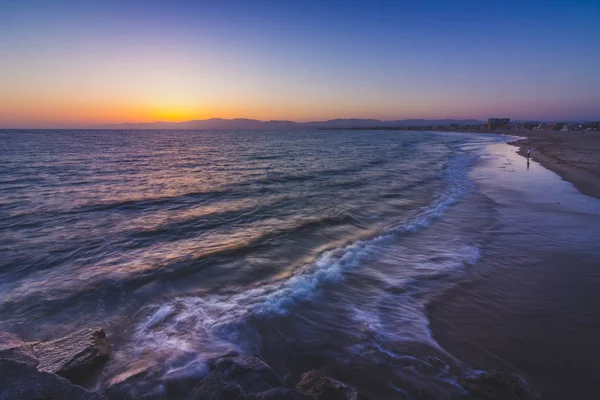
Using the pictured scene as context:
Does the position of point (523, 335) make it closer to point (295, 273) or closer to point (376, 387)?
point (376, 387)

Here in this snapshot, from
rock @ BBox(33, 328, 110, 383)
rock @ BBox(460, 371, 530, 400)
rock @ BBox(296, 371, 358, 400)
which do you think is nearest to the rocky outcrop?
rock @ BBox(296, 371, 358, 400)

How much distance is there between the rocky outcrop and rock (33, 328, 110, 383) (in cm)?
244

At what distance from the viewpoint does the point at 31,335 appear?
6816 mm

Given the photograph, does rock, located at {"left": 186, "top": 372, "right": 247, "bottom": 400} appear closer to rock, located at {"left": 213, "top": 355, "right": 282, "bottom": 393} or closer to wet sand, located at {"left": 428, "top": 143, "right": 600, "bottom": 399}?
rock, located at {"left": 213, "top": 355, "right": 282, "bottom": 393}

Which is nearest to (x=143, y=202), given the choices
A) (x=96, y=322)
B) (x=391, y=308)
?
(x=96, y=322)

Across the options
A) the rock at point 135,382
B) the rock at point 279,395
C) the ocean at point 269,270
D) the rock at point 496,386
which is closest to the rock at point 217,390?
the rock at point 279,395

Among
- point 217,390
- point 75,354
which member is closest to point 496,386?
point 217,390

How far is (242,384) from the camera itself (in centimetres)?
465

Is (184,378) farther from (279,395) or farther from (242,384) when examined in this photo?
(279,395)

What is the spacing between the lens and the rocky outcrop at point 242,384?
13.5ft

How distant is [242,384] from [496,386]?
3935 mm

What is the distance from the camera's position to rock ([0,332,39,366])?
5.11 m

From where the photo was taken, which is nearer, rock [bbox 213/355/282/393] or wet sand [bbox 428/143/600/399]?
rock [bbox 213/355/282/393]

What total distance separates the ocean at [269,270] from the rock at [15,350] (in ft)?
3.52
